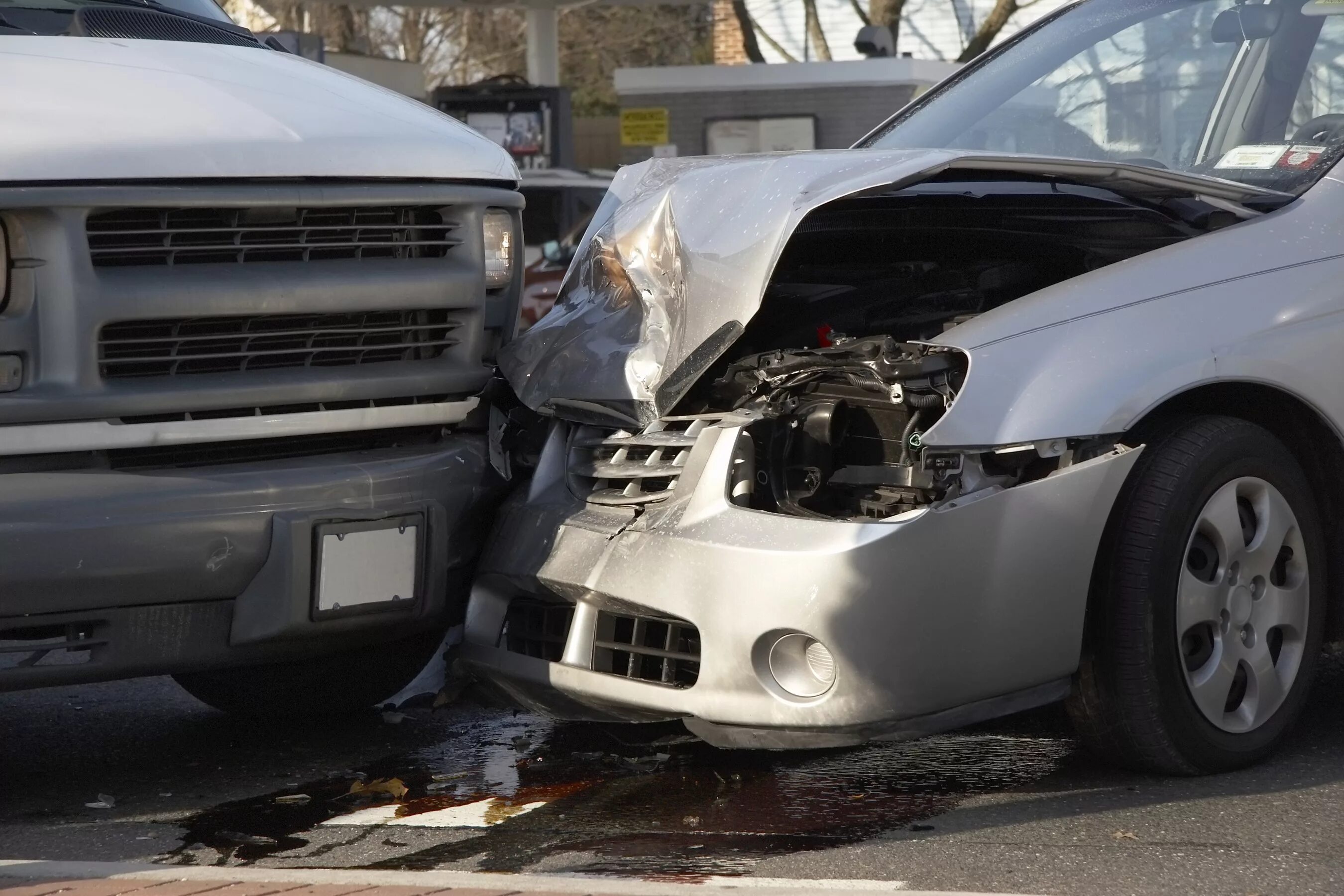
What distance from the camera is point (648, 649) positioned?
3.89 m

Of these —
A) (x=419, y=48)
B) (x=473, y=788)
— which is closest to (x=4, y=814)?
(x=473, y=788)

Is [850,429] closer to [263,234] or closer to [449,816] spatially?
[449,816]

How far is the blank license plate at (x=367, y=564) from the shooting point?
12.8 feet

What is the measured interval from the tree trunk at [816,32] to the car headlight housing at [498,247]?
24367 millimetres

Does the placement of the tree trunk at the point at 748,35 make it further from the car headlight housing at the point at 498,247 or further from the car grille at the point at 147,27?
the car headlight housing at the point at 498,247

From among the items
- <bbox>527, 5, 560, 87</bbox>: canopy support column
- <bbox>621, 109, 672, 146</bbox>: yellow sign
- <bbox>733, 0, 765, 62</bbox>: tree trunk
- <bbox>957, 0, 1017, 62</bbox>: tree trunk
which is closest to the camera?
<bbox>621, 109, 672, 146</bbox>: yellow sign

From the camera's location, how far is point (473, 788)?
422 cm

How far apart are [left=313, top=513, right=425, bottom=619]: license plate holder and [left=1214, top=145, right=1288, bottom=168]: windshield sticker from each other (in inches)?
91.2

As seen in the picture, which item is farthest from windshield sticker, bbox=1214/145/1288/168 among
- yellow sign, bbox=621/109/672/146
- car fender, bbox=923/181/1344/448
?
yellow sign, bbox=621/109/672/146

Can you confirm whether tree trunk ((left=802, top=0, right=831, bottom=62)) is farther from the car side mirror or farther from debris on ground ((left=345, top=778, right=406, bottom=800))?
debris on ground ((left=345, top=778, right=406, bottom=800))

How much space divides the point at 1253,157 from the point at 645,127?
19.3 metres

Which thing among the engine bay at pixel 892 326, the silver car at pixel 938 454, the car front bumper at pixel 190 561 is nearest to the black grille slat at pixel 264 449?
the car front bumper at pixel 190 561

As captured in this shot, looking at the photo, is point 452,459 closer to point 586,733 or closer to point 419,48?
point 586,733

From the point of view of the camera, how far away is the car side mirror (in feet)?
16.1
